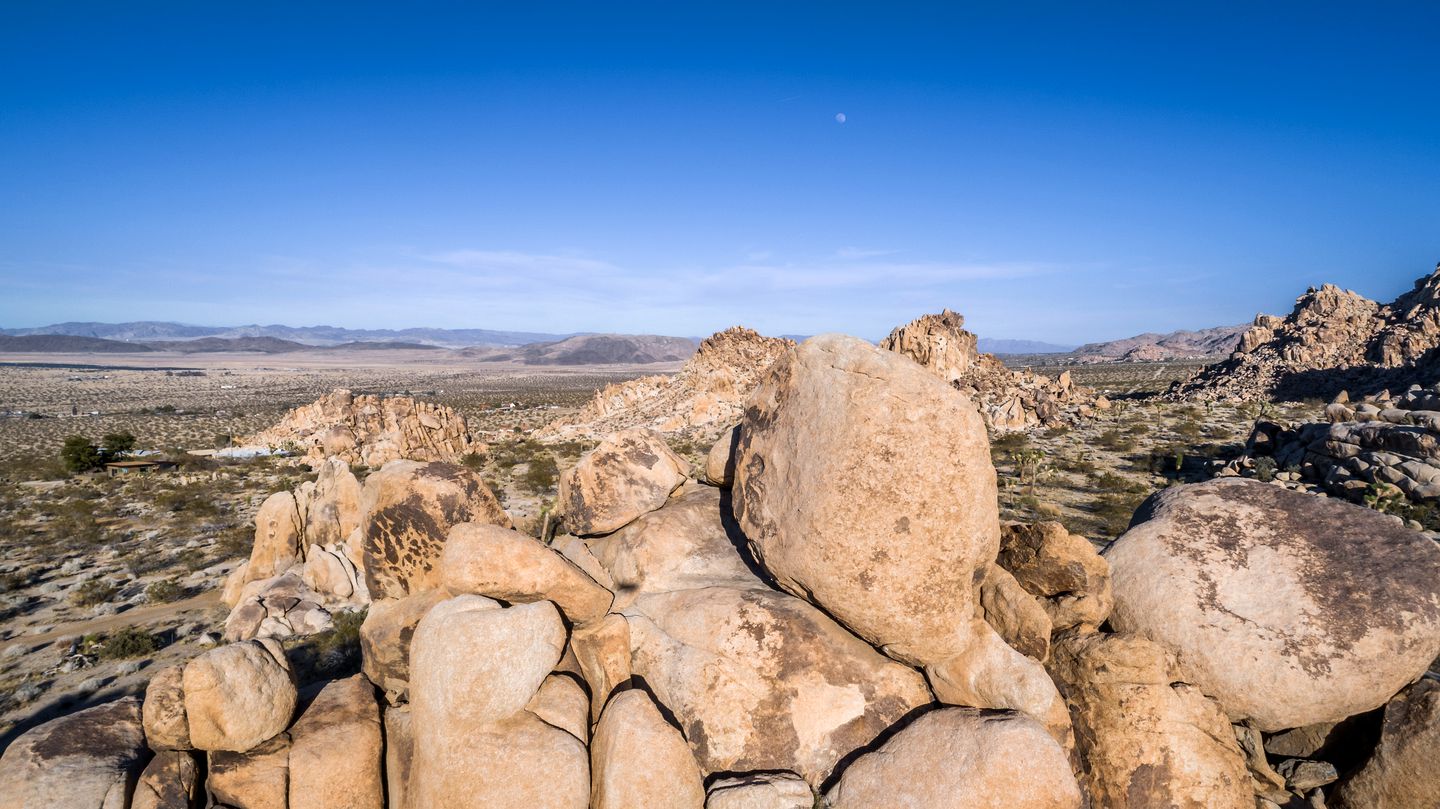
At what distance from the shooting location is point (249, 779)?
602cm

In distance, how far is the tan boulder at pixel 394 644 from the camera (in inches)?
284

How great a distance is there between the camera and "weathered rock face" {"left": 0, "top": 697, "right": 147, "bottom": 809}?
5.47 m

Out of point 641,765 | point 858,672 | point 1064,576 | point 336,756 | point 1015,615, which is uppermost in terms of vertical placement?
point 1064,576

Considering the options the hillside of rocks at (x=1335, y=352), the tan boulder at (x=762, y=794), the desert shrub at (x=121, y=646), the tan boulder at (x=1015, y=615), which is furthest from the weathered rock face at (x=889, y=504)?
the hillside of rocks at (x=1335, y=352)

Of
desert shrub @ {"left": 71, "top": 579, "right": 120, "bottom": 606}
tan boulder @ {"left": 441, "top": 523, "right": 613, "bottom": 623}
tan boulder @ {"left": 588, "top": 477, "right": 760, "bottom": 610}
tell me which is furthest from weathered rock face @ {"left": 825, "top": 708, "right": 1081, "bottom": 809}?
desert shrub @ {"left": 71, "top": 579, "right": 120, "bottom": 606}

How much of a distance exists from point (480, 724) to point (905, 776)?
3.86m

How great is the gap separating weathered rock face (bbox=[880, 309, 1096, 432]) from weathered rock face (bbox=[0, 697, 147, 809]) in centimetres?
3721

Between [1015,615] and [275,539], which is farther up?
[1015,615]

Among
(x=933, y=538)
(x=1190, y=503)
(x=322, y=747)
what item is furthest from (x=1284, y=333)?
(x=322, y=747)

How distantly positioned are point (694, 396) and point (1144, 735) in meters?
36.9

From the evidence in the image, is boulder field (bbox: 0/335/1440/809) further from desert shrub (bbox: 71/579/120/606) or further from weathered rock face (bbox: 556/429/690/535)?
desert shrub (bbox: 71/579/120/606)

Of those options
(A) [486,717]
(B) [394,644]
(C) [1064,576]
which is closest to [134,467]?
(B) [394,644]

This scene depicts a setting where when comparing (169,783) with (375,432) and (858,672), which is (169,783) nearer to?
(858,672)

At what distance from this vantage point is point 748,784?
19.4 feet
